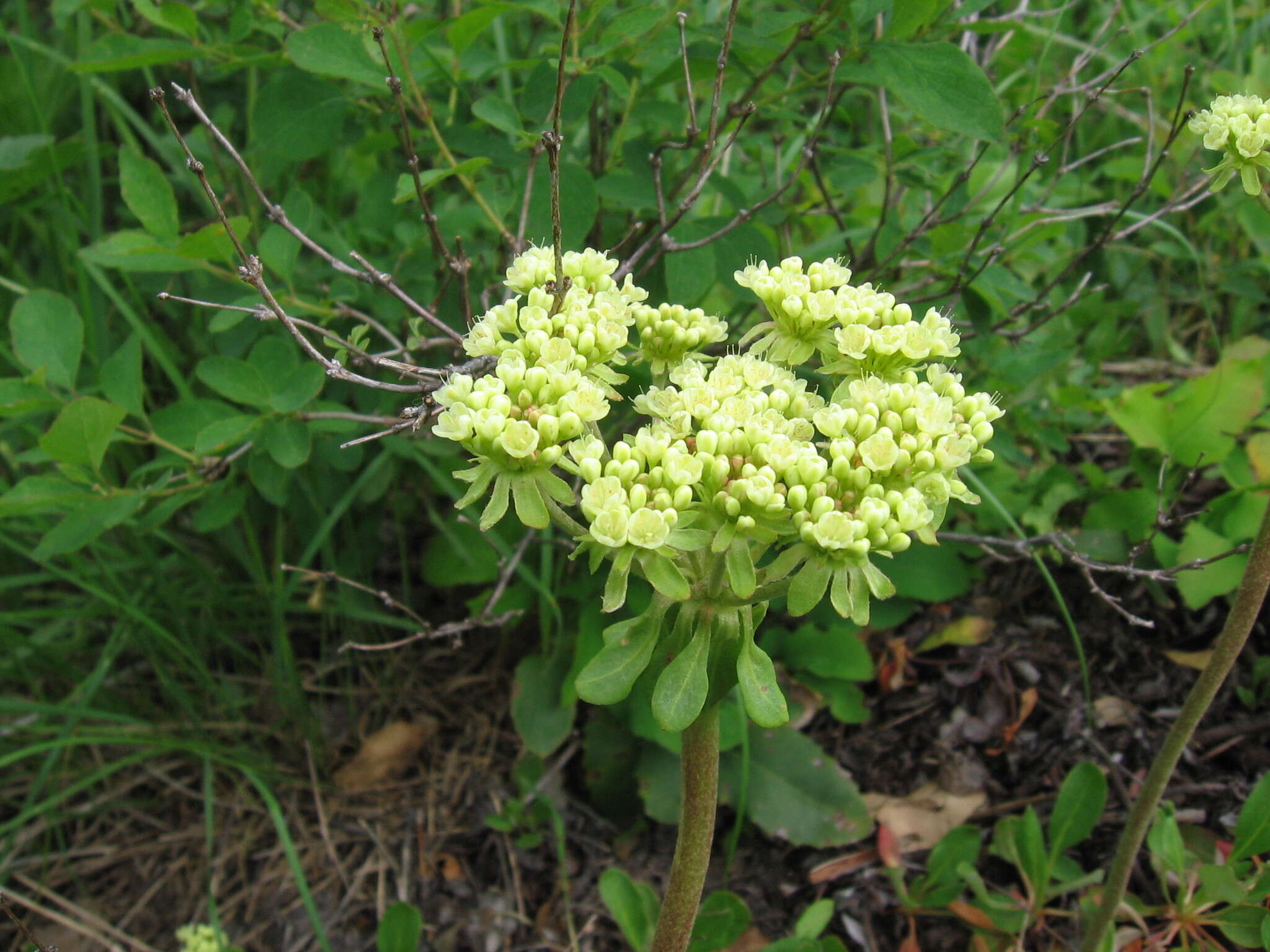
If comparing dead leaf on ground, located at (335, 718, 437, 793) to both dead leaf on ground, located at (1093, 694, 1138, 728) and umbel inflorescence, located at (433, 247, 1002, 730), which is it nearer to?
umbel inflorescence, located at (433, 247, 1002, 730)

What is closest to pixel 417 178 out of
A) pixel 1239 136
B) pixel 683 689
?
Answer: pixel 683 689

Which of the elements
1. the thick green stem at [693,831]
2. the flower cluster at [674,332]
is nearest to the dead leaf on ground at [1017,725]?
the thick green stem at [693,831]

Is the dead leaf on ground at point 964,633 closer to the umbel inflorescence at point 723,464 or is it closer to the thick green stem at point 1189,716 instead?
the thick green stem at point 1189,716

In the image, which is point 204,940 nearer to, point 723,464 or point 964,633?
point 723,464

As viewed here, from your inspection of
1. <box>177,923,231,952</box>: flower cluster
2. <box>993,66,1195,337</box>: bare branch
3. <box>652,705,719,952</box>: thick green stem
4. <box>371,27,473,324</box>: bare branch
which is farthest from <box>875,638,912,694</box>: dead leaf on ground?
<box>177,923,231,952</box>: flower cluster

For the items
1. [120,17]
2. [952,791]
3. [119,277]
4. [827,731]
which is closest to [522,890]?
[827,731]

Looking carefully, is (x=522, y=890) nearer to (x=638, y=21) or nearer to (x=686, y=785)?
(x=686, y=785)
